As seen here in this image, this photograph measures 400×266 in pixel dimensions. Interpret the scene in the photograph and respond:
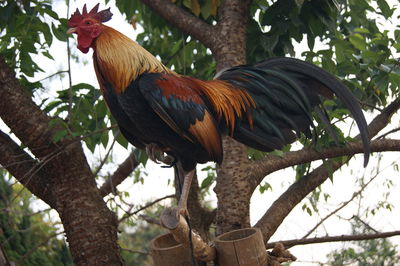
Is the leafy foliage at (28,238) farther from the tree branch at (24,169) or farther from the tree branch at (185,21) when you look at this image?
the tree branch at (185,21)

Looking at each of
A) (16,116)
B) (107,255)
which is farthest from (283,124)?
(16,116)

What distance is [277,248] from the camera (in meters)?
2.83

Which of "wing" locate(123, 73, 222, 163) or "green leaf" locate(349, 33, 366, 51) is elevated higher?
"green leaf" locate(349, 33, 366, 51)

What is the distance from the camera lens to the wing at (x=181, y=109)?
2635 millimetres

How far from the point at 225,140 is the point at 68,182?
0.94 m

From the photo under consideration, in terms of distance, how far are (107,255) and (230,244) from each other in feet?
2.69

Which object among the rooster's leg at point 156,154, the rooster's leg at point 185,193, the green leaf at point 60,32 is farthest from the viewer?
the green leaf at point 60,32

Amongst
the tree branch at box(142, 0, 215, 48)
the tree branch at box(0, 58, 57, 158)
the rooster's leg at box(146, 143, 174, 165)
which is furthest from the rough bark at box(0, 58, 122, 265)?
the tree branch at box(142, 0, 215, 48)

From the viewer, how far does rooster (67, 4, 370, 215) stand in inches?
106

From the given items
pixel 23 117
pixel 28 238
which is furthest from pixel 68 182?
pixel 28 238

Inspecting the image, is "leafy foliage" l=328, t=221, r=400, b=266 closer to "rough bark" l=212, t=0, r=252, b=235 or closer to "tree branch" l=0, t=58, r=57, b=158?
"rough bark" l=212, t=0, r=252, b=235

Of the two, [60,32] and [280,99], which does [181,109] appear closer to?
[280,99]

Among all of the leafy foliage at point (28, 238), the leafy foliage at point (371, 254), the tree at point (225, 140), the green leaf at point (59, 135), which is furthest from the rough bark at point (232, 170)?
the leafy foliage at point (28, 238)

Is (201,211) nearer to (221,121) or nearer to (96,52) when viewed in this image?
(221,121)
